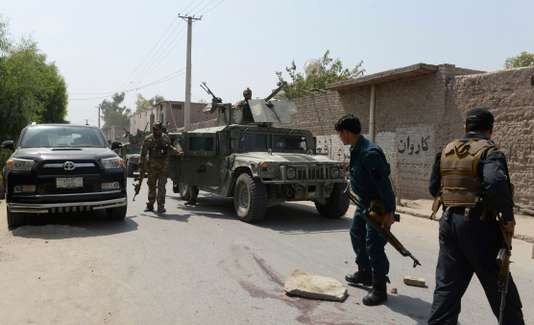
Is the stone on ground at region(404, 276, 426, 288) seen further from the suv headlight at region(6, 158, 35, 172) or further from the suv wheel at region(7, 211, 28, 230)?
the suv wheel at region(7, 211, 28, 230)

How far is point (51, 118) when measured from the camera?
3653cm

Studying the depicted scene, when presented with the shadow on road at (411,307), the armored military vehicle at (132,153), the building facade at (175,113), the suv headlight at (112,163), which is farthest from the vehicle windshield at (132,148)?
the building facade at (175,113)

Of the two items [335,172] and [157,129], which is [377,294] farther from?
[157,129]

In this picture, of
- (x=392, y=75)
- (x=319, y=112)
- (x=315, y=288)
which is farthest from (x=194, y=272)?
(x=319, y=112)

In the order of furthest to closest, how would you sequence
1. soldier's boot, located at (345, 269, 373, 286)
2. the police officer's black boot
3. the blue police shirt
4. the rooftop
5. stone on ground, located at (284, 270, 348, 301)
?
the rooftop → soldier's boot, located at (345, 269, 373, 286) → stone on ground, located at (284, 270, 348, 301) → the police officer's black boot → the blue police shirt

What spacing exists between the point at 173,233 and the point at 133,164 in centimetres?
1240

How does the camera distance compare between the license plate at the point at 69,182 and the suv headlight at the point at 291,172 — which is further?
the suv headlight at the point at 291,172

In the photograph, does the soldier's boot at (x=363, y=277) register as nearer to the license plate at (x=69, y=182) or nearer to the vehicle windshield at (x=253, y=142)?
the license plate at (x=69, y=182)

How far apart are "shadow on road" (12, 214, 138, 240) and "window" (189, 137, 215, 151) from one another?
6.47ft

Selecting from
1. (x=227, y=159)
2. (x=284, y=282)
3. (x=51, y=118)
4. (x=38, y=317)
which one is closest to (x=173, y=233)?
(x=227, y=159)

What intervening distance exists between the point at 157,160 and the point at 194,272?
4269 mm

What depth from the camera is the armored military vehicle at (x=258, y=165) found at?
24.1 ft

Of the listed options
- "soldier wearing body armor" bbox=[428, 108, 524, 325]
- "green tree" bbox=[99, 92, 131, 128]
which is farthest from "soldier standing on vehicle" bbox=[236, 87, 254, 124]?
"green tree" bbox=[99, 92, 131, 128]

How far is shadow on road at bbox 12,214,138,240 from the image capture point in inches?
253
